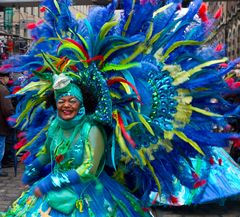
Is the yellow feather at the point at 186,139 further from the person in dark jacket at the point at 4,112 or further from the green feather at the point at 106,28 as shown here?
the person in dark jacket at the point at 4,112

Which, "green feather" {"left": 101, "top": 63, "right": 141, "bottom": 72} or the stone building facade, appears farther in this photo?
the stone building facade

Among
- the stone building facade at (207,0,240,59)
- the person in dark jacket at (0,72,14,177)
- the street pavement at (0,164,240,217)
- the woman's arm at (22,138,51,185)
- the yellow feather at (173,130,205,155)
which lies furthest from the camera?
the stone building facade at (207,0,240,59)

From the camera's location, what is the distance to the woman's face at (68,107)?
2.92 m

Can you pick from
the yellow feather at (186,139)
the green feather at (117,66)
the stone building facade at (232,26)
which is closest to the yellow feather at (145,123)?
the yellow feather at (186,139)

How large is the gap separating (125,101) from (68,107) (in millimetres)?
358

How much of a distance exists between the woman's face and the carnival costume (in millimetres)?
34

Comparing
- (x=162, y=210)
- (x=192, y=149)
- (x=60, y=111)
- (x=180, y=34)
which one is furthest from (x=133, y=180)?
(x=162, y=210)

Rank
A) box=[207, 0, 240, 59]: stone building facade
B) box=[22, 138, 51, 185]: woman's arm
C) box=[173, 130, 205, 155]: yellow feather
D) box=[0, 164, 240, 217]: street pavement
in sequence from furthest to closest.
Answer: box=[207, 0, 240, 59]: stone building facade < box=[0, 164, 240, 217]: street pavement < box=[22, 138, 51, 185]: woman's arm < box=[173, 130, 205, 155]: yellow feather

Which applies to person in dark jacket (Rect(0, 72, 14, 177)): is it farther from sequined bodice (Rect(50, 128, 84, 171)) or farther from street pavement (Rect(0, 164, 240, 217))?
sequined bodice (Rect(50, 128, 84, 171))

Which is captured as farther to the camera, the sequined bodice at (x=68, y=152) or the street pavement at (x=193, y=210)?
the street pavement at (x=193, y=210)

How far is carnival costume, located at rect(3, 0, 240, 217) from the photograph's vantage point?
2.91 meters

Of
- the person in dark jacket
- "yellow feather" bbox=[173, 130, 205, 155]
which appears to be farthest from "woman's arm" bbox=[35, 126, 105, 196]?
the person in dark jacket

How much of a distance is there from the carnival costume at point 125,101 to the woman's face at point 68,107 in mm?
34

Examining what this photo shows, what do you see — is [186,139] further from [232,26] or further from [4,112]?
[232,26]
